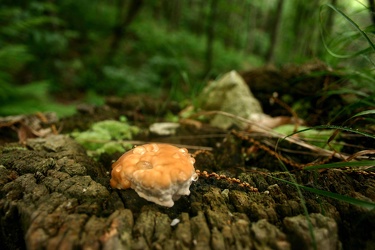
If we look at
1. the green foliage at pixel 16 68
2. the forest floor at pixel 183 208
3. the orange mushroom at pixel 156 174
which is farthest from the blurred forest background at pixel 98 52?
the orange mushroom at pixel 156 174

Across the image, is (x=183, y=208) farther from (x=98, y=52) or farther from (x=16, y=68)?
(x=98, y=52)

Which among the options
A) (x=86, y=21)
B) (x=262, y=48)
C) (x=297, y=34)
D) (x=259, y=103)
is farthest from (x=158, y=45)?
(x=262, y=48)

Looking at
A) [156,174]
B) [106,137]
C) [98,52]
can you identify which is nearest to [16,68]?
Result: [98,52]

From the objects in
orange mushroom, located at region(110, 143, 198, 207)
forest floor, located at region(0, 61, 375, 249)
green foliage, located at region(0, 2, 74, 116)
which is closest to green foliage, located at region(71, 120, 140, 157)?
forest floor, located at region(0, 61, 375, 249)

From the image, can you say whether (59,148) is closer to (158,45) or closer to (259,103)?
(259,103)

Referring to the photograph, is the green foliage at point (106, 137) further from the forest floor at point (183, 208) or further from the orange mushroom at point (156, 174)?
the orange mushroom at point (156, 174)

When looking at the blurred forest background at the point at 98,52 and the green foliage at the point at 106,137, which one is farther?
the blurred forest background at the point at 98,52
